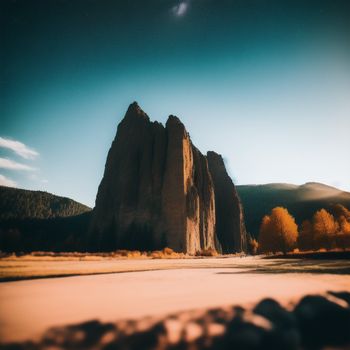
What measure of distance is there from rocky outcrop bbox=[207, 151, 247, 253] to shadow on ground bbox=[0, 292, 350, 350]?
84.7m

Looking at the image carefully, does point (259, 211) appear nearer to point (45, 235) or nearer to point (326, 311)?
point (45, 235)

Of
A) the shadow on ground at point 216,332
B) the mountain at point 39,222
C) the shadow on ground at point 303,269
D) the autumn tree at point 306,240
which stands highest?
the mountain at point 39,222

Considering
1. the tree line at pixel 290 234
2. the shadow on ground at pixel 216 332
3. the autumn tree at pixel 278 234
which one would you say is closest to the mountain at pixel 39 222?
the autumn tree at pixel 278 234

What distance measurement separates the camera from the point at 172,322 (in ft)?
11.4

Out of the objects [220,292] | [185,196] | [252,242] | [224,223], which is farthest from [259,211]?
[220,292]

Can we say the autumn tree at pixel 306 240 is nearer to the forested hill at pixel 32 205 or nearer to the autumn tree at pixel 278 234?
the autumn tree at pixel 278 234

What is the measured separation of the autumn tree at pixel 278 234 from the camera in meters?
48.2

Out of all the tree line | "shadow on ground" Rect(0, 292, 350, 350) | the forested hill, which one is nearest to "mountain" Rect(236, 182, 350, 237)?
the tree line

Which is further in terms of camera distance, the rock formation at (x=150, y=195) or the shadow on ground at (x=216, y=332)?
the rock formation at (x=150, y=195)

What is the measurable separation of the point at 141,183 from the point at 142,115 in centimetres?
2090

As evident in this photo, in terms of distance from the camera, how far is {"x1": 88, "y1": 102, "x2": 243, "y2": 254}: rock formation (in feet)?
180

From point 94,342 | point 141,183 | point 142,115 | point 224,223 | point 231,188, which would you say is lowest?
point 94,342

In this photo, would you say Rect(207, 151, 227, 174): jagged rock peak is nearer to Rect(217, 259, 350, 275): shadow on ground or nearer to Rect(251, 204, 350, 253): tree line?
Rect(251, 204, 350, 253): tree line

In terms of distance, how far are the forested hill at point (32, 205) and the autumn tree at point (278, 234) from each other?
10284 cm
